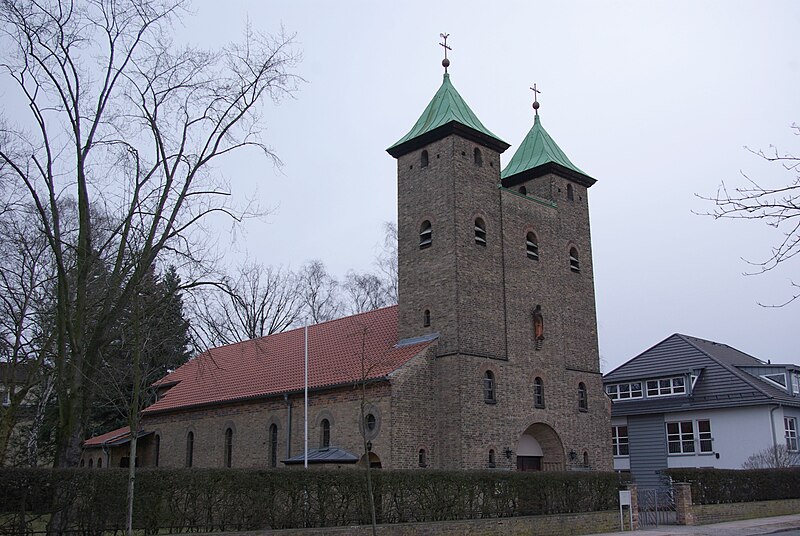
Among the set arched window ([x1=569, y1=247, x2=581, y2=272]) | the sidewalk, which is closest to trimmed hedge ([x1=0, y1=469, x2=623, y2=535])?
the sidewalk

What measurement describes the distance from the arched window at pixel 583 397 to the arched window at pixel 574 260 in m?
4.73

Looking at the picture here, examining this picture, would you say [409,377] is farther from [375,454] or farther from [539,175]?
[539,175]

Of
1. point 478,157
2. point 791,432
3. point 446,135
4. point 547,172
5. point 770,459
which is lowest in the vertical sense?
point 770,459

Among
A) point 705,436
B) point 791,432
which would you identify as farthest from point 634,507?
point 791,432

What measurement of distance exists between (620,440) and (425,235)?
58.7ft

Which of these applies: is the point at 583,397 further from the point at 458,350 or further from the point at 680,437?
the point at 680,437

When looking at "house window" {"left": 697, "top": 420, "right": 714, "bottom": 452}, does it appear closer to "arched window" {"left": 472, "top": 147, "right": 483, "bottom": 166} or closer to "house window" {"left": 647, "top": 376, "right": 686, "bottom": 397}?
"house window" {"left": 647, "top": 376, "right": 686, "bottom": 397}

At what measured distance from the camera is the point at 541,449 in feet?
96.9

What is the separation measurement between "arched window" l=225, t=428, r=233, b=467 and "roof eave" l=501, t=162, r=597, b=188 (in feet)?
51.8

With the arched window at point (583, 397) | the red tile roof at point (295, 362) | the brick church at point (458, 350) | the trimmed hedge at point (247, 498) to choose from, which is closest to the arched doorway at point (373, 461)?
the brick church at point (458, 350)

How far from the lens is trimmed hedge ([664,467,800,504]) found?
1043 inches

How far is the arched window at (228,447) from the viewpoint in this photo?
107 ft

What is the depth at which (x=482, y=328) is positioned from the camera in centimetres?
2745

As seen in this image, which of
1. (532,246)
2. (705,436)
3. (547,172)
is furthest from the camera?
(705,436)
